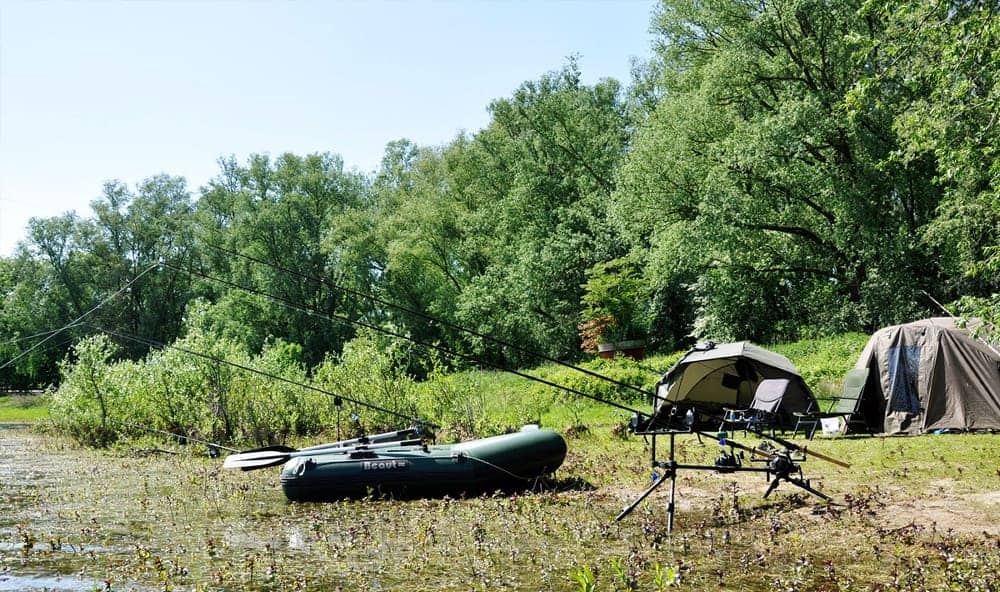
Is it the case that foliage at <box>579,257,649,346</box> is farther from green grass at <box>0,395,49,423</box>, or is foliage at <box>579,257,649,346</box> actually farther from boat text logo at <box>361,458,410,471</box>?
Answer: boat text logo at <box>361,458,410,471</box>

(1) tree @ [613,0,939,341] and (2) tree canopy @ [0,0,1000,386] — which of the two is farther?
(1) tree @ [613,0,939,341]

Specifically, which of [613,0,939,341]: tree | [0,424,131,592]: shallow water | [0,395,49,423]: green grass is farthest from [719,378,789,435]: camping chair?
[0,395,49,423]: green grass

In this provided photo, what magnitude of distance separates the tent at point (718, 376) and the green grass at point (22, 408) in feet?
89.0

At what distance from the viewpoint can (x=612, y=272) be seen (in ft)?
119

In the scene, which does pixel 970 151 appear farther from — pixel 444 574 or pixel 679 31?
pixel 679 31

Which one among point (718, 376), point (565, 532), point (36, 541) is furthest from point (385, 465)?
point (718, 376)

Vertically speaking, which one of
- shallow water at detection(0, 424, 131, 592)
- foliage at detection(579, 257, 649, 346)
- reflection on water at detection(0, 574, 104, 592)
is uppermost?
foliage at detection(579, 257, 649, 346)

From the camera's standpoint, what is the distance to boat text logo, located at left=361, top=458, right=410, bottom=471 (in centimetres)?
1123

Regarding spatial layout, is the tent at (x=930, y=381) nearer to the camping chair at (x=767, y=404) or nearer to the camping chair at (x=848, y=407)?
the camping chair at (x=848, y=407)

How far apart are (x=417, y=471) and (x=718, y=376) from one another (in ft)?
27.5

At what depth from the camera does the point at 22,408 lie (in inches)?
1620

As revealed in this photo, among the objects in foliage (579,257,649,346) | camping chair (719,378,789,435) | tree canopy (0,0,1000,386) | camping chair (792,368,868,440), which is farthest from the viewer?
foliage (579,257,649,346)

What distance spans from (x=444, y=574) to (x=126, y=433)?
15309 millimetres

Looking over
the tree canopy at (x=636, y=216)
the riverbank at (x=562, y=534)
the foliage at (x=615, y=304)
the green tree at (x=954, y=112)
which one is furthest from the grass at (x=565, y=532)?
the foliage at (x=615, y=304)
